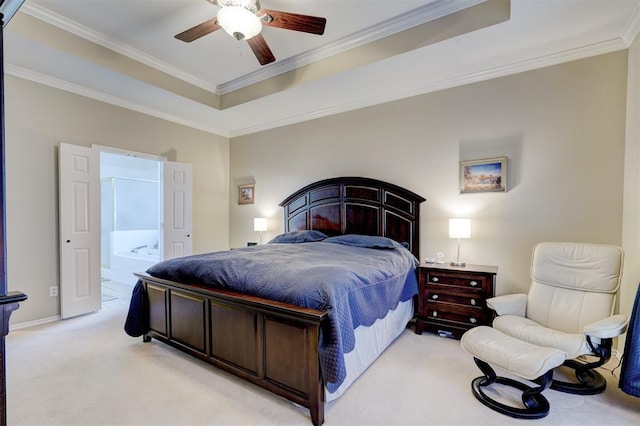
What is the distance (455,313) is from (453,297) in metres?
0.16

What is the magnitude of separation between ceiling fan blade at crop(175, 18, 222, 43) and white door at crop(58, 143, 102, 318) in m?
2.30

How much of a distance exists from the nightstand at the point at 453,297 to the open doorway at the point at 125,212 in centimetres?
514

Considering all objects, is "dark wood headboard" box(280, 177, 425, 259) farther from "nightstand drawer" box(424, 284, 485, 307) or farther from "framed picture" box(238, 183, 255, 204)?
"framed picture" box(238, 183, 255, 204)

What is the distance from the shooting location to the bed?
1.84 metres

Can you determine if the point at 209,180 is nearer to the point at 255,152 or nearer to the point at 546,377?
the point at 255,152

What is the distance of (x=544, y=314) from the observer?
2.48 meters

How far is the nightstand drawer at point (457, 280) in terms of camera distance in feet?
9.60

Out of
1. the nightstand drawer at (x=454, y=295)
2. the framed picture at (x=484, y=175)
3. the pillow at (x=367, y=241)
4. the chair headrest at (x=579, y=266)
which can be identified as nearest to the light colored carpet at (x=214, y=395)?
the nightstand drawer at (x=454, y=295)

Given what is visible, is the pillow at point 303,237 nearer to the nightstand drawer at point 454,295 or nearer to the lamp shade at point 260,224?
the lamp shade at point 260,224

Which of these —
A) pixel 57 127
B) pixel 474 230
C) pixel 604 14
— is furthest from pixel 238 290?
pixel 604 14

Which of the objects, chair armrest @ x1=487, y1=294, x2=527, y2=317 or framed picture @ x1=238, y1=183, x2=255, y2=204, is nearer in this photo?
chair armrest @ x1=487, y1=294, x2=527, y2=317

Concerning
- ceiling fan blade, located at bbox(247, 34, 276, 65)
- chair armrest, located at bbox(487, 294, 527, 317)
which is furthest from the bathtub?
chair armrest, located at bbox(487, 294, 527, 317)

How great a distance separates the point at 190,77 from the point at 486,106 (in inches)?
147

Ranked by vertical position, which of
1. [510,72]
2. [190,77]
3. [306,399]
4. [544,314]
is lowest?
[306,399]
